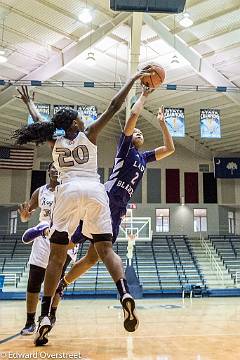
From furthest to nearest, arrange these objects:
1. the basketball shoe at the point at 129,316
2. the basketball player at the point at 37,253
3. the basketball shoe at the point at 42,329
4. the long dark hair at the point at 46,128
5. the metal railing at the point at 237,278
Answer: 1. the metal railing at the point at 237,278
2. the basketball player at the point at 37,253
3. the long dark hair at the point at 46,128
4. the basketball shoe at the point at 42,329
5. the basketball shoe at the point at 129,316

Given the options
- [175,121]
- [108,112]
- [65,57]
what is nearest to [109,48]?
[65,57]

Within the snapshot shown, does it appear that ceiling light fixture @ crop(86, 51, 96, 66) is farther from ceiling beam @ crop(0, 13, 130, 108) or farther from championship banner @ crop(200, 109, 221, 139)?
championship banner @ crop(200, 109, 221, 139)

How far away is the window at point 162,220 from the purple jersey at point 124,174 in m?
19.4

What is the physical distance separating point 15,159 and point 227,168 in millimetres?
12162

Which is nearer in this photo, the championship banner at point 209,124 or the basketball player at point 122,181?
the basketball player at point 122,181

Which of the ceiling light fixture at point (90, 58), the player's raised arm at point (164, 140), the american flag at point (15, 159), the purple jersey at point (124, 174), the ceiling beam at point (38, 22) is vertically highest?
the ceiling beam at point (38, 22)

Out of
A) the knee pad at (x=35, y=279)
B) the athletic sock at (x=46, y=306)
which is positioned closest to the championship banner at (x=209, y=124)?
the knee pad at (x=35, y=279)

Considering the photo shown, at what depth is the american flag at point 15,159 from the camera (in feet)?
64.2

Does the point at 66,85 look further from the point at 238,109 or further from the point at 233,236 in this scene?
the point at 233,236

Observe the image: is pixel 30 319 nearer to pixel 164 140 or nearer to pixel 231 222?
pixel 164 140

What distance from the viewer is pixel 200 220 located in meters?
23.2

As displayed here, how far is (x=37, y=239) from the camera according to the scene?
429cm

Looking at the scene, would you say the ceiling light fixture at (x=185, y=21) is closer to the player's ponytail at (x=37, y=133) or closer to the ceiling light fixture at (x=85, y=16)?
the ceiling light fixture at (x=85, y=16)

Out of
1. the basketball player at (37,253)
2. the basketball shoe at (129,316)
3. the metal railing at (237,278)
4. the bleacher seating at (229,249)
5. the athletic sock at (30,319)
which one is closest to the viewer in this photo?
the basketball shoe at (129,316)
